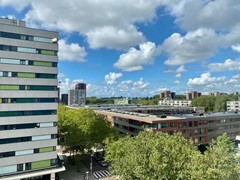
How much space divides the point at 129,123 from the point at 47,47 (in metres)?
41.4

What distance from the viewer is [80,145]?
58375 millimetres

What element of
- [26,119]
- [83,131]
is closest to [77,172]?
[83,131]

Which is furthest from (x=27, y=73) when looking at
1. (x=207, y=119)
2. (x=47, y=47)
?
(x=207, y=119)

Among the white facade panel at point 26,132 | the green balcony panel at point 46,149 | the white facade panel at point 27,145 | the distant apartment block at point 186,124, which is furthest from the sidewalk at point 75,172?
the distant apartment block at point 186,124

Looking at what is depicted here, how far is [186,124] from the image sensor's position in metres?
74.0

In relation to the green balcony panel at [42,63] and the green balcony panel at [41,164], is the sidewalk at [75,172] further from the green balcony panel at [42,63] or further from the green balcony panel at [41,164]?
the green balcony panel at [42,63]

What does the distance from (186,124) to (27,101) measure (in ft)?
163

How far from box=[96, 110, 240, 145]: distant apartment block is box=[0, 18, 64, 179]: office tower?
2923 centimetres

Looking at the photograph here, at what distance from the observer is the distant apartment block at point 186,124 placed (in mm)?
69438

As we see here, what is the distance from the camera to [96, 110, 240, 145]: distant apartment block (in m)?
69.4

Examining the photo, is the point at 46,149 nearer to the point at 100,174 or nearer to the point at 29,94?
the point at 29,94

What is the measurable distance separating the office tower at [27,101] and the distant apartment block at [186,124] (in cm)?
2923

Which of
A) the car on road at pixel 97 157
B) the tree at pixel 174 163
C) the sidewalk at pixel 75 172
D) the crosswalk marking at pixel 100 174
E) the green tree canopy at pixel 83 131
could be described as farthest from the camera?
the car on road at pixel 97 157

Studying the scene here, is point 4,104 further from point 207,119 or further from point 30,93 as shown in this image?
point 207,119
